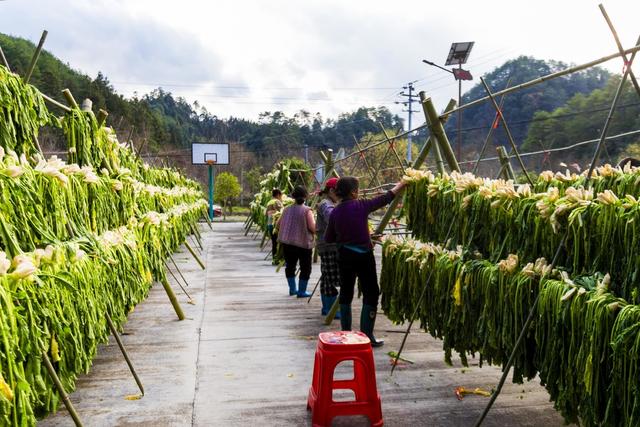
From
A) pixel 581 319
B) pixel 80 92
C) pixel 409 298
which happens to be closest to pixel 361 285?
pixel 409 298

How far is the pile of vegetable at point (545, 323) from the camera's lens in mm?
2590

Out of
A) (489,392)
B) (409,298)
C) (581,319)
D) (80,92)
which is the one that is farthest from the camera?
(80,92)

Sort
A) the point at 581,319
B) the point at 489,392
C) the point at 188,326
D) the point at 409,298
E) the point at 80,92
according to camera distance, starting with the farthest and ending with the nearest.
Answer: the point at 80,92 → the point at 188,326 → the point at 409,298 → the point at 489,392 → the point at 581,319

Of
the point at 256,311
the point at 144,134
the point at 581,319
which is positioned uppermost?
the point at 144,134

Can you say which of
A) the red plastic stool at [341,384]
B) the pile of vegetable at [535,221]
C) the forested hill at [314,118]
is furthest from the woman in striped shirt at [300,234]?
the forested hill at [314,118]

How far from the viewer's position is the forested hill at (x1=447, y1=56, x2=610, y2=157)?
3384 centimetres

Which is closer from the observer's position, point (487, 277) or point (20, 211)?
point (20, 211)

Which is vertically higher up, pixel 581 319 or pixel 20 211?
pixel 20 211

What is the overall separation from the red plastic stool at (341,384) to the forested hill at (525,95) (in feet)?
84.8

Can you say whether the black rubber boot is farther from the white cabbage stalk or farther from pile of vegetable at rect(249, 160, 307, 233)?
pile of vegetable at rect(249, 160, 307, 233)

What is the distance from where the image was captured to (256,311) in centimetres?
715

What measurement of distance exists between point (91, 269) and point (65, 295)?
61 centimetres

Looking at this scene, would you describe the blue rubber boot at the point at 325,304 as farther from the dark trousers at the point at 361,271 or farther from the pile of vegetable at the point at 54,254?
the pile of vegetable at the point at 54,254

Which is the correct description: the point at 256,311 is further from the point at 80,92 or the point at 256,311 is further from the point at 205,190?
the point at 80,92
